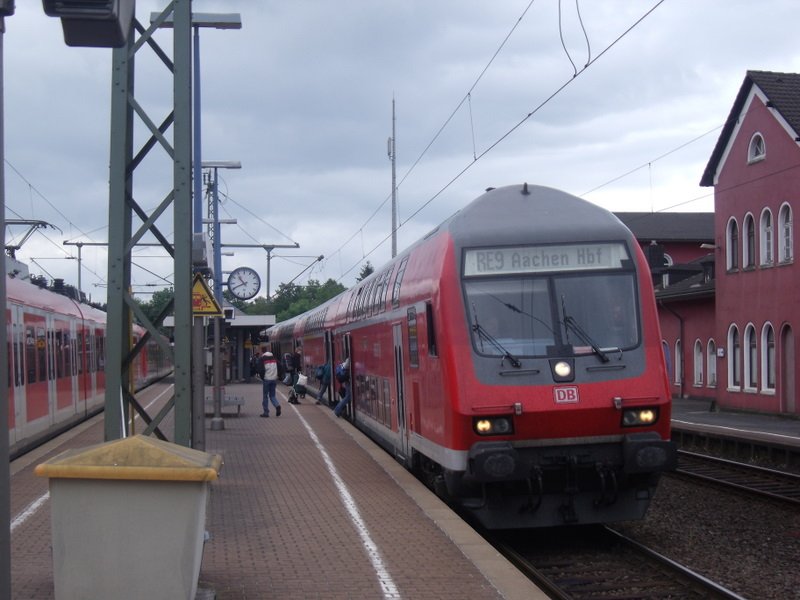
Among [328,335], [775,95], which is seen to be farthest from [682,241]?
[328,335]

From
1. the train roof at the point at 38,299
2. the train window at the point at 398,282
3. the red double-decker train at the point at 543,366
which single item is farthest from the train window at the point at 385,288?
the train roof at the point at 38,299

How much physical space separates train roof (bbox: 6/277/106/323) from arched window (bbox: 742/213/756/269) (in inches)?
768

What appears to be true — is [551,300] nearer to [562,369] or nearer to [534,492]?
[562,369]

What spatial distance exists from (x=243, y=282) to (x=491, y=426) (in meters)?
20.7

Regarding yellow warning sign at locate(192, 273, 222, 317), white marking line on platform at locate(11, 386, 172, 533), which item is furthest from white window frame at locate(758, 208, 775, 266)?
white marking line on platform at locate(11, 386, 172, 533)

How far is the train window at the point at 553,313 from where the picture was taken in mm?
9570

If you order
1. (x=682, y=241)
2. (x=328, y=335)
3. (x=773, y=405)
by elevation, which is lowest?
(x=773, y=405)

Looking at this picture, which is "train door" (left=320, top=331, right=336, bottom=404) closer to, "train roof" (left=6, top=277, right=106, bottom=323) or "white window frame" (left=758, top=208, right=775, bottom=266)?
"train roof" (left=6, top=277, right=106, bottom=323)

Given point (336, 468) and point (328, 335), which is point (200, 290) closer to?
point (336, 468)

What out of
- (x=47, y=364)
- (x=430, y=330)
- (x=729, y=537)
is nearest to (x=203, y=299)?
(x=430, y=330)

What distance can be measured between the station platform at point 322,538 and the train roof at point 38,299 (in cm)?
284

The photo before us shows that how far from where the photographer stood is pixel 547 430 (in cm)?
932

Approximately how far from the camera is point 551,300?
9.76 metres

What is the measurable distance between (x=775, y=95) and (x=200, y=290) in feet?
73.7
